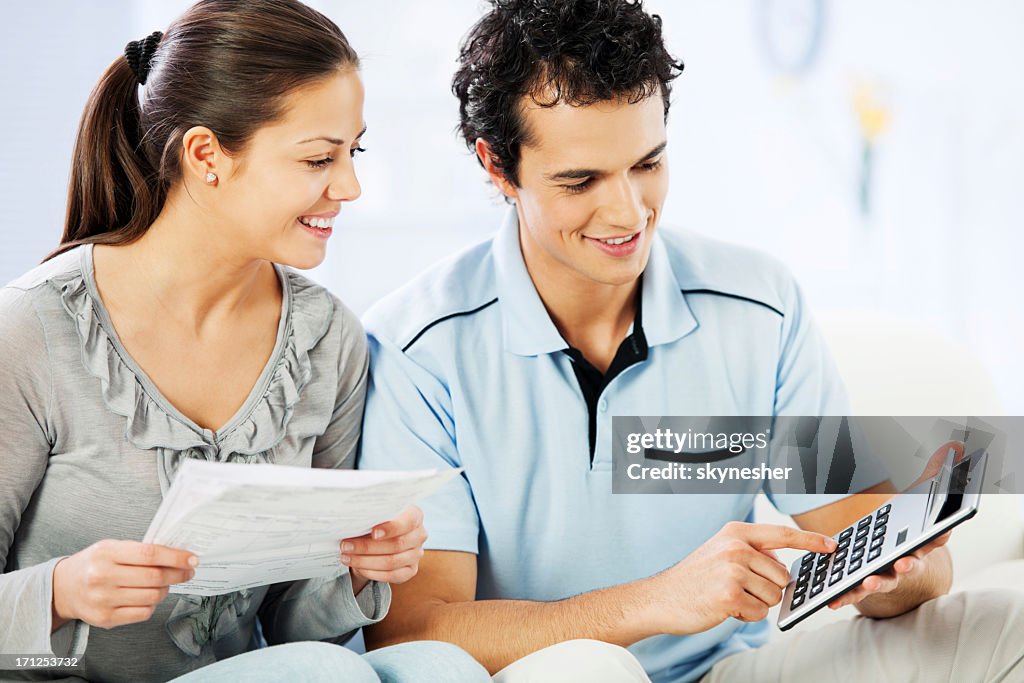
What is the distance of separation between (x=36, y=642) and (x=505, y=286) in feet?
2.52

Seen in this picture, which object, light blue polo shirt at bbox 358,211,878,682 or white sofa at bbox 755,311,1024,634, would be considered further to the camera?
white sofa at bbox 755,311,1024,634

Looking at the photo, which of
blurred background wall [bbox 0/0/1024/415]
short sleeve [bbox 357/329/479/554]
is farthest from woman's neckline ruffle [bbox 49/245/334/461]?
blurred background wall [bbox 0/0/1024/415]

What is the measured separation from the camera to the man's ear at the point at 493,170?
1.56 meters

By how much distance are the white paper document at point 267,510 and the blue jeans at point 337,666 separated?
0.09 metres

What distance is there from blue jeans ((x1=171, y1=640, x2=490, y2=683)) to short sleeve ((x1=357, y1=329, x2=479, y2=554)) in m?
0.26

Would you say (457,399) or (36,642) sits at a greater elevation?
(457,399)

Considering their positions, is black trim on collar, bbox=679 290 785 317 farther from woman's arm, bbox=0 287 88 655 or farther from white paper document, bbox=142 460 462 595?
woman's arm, bbox=0 287 88 655

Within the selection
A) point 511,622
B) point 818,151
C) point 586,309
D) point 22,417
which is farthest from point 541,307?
point 818,151

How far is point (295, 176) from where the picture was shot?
1.23 meters

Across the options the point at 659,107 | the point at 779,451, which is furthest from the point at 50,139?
the point at 779,451

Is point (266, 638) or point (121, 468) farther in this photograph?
point (266, 638)

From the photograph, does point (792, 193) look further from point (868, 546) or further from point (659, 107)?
point (868, 546)

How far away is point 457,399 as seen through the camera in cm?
145

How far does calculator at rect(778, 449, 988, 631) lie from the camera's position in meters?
1.10
